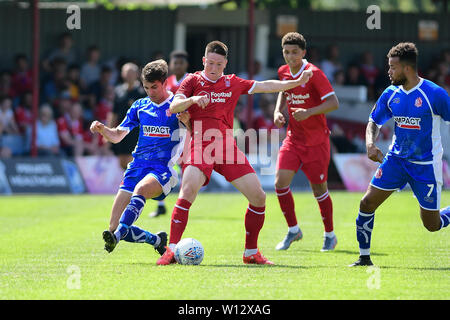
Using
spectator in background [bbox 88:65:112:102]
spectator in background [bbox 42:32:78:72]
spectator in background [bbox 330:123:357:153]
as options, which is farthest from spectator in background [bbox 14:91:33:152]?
spectator in background [bbox 330:123:357:153]

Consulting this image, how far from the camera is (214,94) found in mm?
8391

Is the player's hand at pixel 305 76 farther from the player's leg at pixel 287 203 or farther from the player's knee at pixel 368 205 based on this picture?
the player's leg at pixel 287 203

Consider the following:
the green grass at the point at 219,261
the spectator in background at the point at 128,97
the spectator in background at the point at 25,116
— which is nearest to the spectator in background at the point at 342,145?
the green grass at the point at 219,261

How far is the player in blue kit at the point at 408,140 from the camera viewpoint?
7957 mm

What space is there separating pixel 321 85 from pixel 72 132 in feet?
34.4

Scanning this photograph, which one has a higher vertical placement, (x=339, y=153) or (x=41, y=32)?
(x=41, y=32)

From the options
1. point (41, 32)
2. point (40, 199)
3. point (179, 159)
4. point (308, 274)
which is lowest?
point (40, 199)

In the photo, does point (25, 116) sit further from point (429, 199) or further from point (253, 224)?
point (429, 199)

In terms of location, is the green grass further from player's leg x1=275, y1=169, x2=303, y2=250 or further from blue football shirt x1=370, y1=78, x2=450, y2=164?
blue football shirt x1=370, y1=78, x2=450, y2=164

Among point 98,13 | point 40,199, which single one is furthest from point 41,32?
point 40,199

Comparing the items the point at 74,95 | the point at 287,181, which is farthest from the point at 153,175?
the point at 74,95
